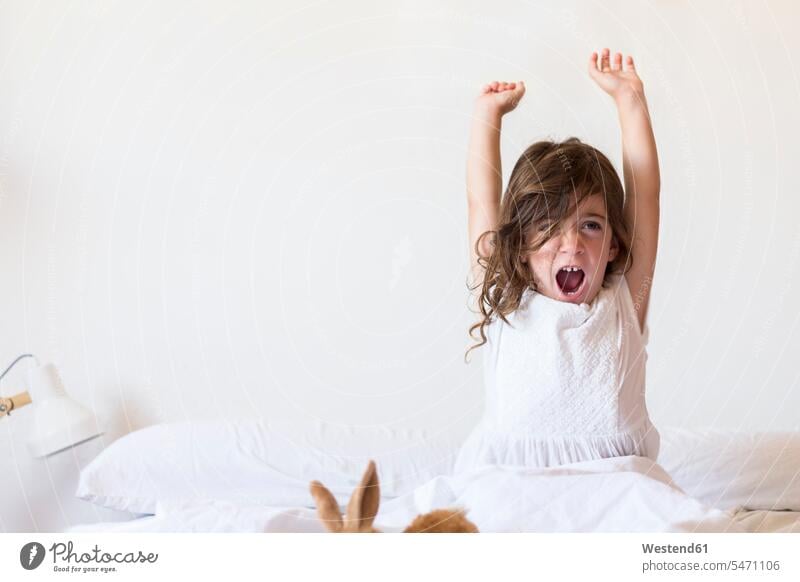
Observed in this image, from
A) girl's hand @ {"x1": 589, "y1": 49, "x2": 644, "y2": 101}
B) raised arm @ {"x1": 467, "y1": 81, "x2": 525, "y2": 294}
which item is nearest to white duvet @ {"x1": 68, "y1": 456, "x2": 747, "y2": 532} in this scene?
raised arm @ {"x1": 467, "y1": 81, "x2": 525, "y2": 294}

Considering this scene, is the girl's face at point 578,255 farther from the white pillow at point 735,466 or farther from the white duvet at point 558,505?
the white pillow at point 735,466

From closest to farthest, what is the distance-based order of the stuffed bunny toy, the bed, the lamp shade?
the stuffed bunny toy < the bed < the lamp shade


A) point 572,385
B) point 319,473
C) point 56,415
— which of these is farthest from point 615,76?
point 56,415

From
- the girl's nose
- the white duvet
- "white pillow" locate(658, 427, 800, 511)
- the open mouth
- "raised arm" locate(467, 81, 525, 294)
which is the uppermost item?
"raised arm" locate(467, 81, 525, 294)

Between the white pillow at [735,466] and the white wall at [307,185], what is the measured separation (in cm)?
11

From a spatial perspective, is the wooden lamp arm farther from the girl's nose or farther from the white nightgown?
the girl's nose

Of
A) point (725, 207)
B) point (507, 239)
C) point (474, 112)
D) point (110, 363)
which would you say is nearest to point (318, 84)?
point (474, 112)

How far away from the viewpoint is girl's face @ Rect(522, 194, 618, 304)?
3.56 ft

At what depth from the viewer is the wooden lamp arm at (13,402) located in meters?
1.30

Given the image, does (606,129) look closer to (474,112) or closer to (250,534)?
(474,112)

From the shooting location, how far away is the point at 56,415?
131 centimetres

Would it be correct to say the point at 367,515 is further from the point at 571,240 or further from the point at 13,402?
the point at 13,402

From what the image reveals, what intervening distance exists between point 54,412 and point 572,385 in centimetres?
67

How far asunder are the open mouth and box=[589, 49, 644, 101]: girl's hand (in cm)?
21
